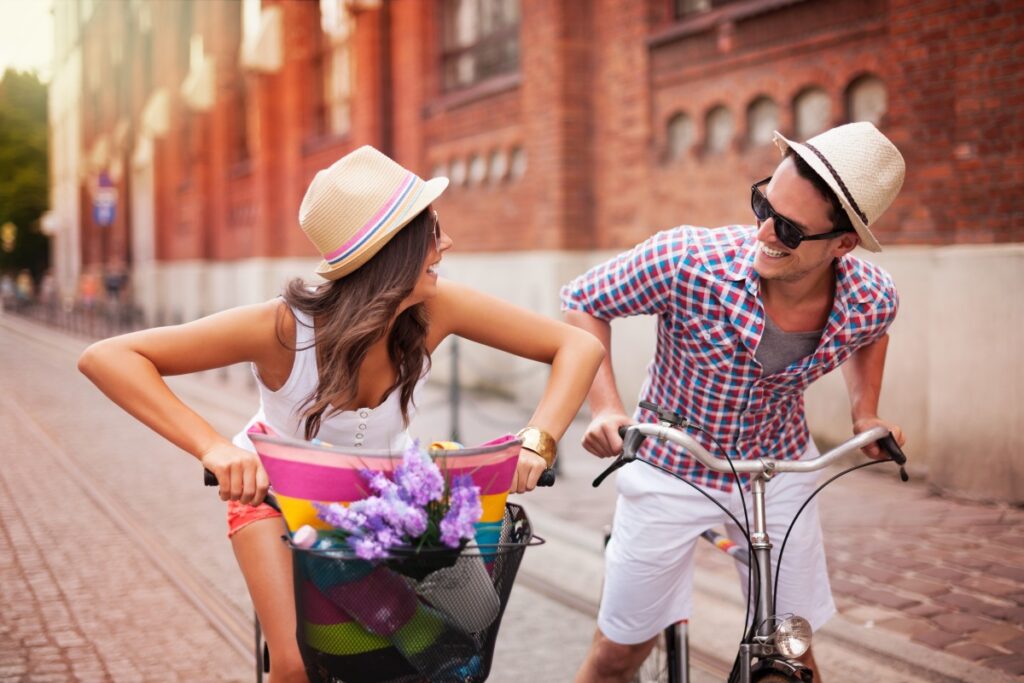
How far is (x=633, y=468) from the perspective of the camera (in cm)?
332

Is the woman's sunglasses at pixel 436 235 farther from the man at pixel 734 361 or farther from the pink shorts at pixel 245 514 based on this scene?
the pink shorts at pixel 245 514

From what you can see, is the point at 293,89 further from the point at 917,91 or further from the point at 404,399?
the point at 404,399

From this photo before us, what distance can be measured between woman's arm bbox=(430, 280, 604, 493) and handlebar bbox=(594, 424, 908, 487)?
0.61 feet

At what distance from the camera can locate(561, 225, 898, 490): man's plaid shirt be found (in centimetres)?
305

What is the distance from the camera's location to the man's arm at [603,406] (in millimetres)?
2977

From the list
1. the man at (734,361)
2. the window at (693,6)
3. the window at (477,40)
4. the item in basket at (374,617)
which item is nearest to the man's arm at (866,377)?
the man at (734,361)

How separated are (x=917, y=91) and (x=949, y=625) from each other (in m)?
4.77

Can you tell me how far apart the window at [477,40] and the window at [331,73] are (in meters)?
3.58

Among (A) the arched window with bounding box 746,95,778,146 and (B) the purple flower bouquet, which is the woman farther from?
(A) the arched window with bounding box 746,95,778,146

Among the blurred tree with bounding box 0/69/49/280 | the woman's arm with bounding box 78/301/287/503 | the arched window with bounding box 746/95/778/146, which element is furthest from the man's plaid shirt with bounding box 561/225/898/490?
the blurred tree with bounding box 0/69/49/280

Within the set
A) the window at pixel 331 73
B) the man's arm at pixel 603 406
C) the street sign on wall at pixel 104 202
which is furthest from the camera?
the street sign on wall at pixel 104 202

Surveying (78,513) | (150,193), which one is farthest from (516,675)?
(150,193)

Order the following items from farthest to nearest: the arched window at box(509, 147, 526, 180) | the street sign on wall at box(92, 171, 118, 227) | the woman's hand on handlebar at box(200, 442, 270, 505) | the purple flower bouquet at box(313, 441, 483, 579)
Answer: the street sign on wall at box(92, 171, 118, 227) → the arched window at box(509, 147, 526, 180) → the woman's hand on handlebar at box(200, 442, 270, 505) → the purple flower bouquet at box(313, 441, 483, 579)

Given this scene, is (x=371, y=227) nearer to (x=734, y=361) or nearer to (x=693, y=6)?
(x=734, y=361)
